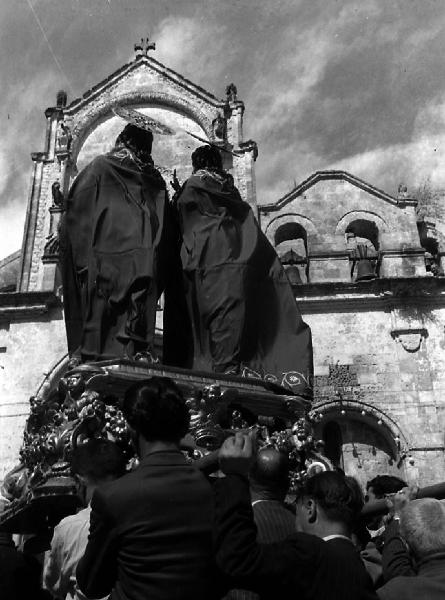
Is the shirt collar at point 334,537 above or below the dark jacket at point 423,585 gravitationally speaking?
above

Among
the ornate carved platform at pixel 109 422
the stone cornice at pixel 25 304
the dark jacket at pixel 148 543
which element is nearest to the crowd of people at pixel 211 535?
the dark jacket at pixel 148 543

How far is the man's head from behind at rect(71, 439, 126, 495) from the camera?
405cm

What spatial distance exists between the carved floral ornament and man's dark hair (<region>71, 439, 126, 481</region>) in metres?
14.1

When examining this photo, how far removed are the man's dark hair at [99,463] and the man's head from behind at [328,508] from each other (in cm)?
127

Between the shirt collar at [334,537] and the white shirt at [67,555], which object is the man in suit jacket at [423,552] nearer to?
the shirt collar at [334,537]

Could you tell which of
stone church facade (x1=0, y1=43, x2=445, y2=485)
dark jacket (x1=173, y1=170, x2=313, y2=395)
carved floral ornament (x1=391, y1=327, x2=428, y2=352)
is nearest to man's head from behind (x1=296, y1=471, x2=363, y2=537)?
dark jacket (x1=173, y1=170, x2=313, y2=395)

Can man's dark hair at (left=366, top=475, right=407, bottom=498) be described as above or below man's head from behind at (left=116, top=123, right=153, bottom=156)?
below

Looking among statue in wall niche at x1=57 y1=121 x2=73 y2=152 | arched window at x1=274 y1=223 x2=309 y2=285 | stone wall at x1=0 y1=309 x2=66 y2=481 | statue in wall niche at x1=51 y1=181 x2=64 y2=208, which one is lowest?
stone wall at x1=0 y1=309 x2=66 y2=481

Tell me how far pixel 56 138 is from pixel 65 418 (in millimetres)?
18001

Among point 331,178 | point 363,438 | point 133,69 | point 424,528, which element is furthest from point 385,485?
point 133,69

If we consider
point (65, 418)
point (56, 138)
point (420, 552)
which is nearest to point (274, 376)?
point (65, 418)

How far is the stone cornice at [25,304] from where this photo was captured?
18156mm

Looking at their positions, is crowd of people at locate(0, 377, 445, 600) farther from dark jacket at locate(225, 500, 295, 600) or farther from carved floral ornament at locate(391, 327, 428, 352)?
carved floral ornament at locate(391, 327, 428, 352)

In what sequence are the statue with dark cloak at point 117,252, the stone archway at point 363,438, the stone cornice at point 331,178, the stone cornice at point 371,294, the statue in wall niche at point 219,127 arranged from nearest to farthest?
the statue with dark cloak at point 117,252, the stone archway at point 363,438, the stone cornice at point 371,294, the stone cornice at point 331,178, the statue in wall niche at point 219,127
